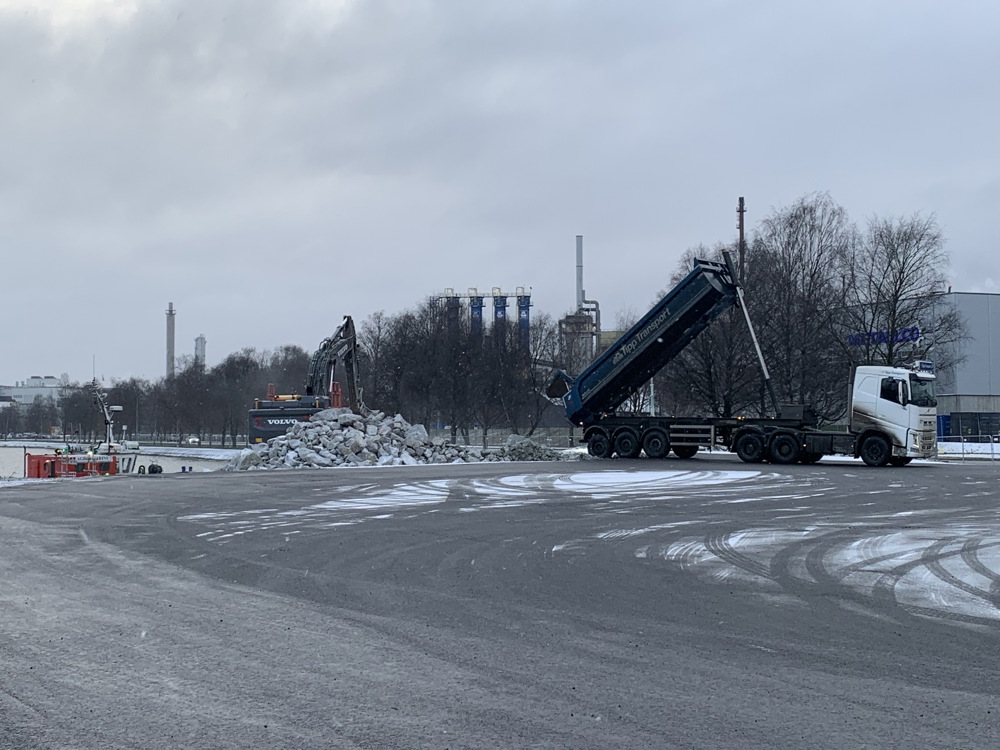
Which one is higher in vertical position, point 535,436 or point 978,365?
point 978,365

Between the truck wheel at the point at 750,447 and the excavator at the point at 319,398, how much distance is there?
16667mm

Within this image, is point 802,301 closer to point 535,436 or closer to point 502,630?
point 535,436

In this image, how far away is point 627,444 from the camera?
34.6 metres

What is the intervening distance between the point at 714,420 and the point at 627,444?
335 cm

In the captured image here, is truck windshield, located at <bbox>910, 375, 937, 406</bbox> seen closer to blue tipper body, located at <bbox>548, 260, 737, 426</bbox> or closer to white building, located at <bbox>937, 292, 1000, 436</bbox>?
blue tipper body, located at <bbox>548, 260, 737, 426</bbox>

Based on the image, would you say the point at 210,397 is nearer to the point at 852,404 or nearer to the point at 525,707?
the point at 852,404

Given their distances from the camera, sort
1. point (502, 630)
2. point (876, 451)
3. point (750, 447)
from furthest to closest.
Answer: point (750, 447) → point (876, 451) → point (502, 630)

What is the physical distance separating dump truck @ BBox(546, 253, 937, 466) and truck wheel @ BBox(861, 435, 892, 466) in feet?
0.10

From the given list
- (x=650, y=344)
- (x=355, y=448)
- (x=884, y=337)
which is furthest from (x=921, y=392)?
(x=355, y=448)

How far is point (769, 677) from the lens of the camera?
6254mm

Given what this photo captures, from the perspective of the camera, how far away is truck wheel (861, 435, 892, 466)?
28953 mm

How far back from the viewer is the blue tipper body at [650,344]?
30547 mm

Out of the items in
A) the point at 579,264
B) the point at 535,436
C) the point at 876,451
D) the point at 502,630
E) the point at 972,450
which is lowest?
the point at 972,450

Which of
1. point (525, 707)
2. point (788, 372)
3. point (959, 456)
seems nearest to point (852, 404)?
point (959, 456)
